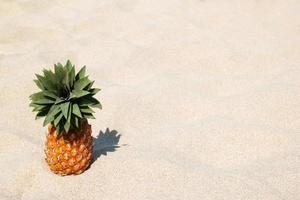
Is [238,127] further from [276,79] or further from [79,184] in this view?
[79,184]

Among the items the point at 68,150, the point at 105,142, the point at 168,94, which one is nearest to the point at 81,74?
the point at 68,150

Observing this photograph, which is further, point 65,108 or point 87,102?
point 87,102

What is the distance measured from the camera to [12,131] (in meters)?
2.99

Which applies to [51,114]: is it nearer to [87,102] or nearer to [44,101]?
[44,101]

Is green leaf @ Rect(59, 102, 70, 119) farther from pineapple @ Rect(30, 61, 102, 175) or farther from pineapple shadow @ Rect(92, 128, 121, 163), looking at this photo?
pineapple shadow @ Rect(92, 128, 121, 163)

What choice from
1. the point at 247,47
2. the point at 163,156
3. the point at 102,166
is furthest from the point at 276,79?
the point at 102,166

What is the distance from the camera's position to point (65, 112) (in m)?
2.29

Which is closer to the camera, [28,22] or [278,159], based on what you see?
[278,159]

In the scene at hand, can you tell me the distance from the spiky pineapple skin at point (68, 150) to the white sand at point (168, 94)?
2.8 inches

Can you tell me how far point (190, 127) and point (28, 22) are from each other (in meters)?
2.36

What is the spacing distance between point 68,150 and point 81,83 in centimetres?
39

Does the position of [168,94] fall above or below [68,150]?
below

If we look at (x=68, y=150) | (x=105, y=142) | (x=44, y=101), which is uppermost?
(x=44, y=101)

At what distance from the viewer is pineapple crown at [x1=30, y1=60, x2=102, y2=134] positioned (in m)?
2.32
